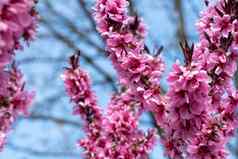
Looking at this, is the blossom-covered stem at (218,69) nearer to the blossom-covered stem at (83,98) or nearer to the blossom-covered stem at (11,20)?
the blossom-covered stem at (83,98)

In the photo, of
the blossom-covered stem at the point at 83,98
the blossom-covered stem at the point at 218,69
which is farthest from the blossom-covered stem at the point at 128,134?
the blossom-covered stem at the point at 218,69

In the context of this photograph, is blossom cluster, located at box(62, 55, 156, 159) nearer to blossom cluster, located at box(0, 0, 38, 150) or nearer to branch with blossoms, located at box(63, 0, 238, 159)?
branch with blossoms, located at box(63, 0, 238, 159)

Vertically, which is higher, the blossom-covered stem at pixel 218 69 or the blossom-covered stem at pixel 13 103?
the blossom-covered stem at pixel 218 69

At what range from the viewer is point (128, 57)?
11.2 ft

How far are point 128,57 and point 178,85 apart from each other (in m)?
0.53

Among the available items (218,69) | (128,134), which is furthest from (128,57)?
(128,134)

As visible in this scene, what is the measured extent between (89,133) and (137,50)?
101 centimetres

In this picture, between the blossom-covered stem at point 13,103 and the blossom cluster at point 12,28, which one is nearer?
the blossom cluster at point 12,28

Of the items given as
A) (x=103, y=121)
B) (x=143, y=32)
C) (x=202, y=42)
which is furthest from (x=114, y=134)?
(x=202, y=42)

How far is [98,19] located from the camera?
3564mm

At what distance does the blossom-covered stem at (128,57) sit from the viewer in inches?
134

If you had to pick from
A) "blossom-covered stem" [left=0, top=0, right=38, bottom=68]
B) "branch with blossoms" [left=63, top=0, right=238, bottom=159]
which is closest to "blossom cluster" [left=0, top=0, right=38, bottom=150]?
"blossom-covered stem" [left=0, top=0, right=38, bottom=68]

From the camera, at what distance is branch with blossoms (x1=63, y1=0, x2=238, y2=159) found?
120 inches

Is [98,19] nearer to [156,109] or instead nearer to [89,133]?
[156,109]
